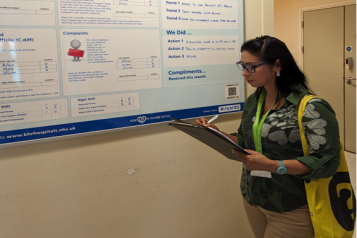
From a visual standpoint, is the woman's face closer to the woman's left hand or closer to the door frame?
the woman's left hand

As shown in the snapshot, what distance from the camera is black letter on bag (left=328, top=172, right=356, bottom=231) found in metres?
1.31

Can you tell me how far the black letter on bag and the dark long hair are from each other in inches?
16.8

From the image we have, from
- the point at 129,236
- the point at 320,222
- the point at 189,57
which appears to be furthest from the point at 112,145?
the point at 320,222

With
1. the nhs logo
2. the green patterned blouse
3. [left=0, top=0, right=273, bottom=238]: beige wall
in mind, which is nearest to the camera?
the green patterned blouse

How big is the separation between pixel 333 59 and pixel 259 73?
366 centimetres

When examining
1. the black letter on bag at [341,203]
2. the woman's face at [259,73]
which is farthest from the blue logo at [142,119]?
the black letter on bag at [341,203]

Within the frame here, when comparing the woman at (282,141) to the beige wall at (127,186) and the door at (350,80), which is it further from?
the door at (350,80)

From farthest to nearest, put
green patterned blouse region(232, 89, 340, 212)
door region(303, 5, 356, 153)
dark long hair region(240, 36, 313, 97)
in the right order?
door region(303, 5, 356, 153) → dark long hair region(240, 36, 313, 97) → green patterned blouse region(232, 89, 340, 212)

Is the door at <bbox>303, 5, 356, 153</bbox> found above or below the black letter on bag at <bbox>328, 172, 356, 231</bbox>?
above

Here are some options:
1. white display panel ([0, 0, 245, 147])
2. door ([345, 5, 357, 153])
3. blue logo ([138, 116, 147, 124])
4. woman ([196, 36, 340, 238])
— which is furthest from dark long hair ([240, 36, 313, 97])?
door ([345, 5, 357, 153])

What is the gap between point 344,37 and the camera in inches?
167

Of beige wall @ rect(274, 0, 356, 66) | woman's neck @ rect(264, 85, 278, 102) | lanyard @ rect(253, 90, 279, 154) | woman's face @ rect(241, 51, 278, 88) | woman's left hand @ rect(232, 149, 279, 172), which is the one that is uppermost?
beige wall @ rect(274, 0, 356, 66)

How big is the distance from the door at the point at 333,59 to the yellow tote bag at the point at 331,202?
130 inches

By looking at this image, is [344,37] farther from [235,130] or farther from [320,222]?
[320,222]
